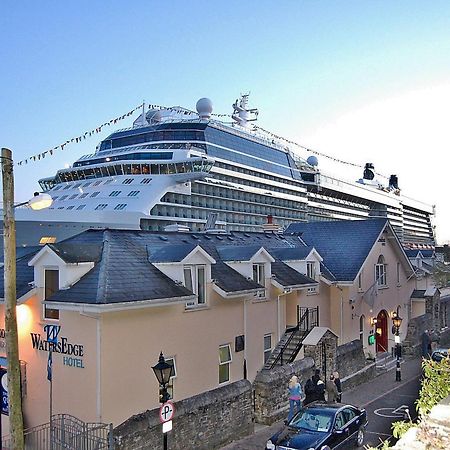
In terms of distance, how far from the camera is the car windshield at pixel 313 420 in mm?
12438

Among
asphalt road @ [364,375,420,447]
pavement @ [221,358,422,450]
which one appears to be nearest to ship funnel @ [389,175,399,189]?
pavement @ [221,358,422,450]

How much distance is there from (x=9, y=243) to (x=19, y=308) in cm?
745

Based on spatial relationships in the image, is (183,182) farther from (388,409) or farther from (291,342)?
(388,409)

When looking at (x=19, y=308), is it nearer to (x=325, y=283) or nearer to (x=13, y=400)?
(x=13, y=400)

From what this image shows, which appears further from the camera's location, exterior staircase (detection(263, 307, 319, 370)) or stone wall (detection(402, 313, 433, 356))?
stone wall (detection(402, 313, 433, 356))

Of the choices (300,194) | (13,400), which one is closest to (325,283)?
(13,400)

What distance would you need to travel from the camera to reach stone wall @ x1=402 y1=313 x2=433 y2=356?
2733cm

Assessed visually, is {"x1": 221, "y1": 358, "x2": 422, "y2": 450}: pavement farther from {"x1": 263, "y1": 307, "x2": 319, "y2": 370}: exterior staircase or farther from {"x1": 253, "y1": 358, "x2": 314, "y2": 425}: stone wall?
{"x1": 263, "y1": 307, "x2": 319, "y2": 370}: exterior staircase

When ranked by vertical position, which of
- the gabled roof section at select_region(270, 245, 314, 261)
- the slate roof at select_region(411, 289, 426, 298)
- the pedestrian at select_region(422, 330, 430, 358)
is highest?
the gabled roof section at select_region(270, 245, 314, 261)

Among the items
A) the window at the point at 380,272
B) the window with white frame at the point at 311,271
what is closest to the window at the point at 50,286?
the window with white frame at the point at 311,271

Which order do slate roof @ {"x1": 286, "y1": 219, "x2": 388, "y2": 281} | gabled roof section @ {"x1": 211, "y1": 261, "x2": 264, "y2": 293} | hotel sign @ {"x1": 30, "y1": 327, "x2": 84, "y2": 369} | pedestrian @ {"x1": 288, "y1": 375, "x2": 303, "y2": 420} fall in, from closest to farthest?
hotel sign @ {"x1": 30, "y1": 327, "x2": 84, "y2": 369} < pedestrian @ {"x1": 288, "y1": 375, "x2": 303, "y2": 420} < gabled roof section @ {"x1": 211, "y1": 261, "x2": 264, "y2": 293} < slate roof @ {"x1": 286, "y1": 219, "x2": 388, "y2": 281}

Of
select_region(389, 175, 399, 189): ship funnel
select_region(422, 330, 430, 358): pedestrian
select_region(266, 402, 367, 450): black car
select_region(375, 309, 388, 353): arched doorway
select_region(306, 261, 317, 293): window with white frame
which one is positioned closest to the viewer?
select_region(266, 402, 367, 450): black car

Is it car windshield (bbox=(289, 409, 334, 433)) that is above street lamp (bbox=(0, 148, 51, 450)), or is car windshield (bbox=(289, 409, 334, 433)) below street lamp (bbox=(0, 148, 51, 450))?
below

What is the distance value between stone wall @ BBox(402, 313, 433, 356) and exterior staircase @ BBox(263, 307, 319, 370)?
8296mm
